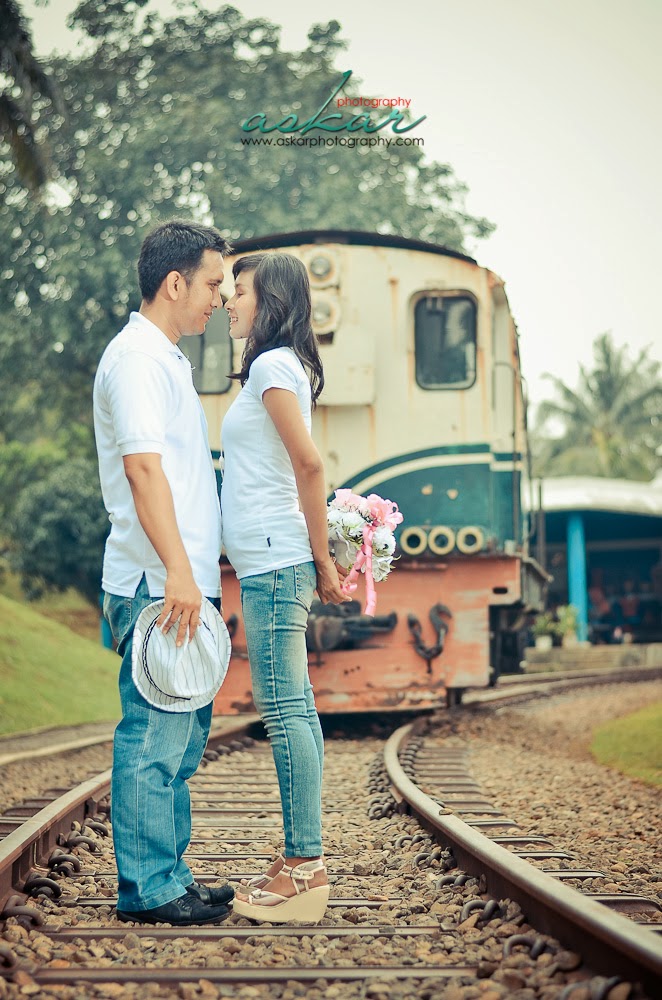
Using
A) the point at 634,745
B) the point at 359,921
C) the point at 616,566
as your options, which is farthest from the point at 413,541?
the point at 616,566

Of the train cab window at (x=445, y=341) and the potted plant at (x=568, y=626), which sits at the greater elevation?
the train cab window at (x=445, y=341)

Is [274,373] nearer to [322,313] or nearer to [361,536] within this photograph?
[361,536]

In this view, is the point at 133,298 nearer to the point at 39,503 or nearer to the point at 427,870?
the point at 39,503

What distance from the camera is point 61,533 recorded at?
2338cm

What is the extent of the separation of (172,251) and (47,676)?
10.4 meters

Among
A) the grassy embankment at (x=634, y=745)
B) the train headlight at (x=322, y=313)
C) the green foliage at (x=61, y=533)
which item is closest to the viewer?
the grassy embankment at (x=634, y=745)

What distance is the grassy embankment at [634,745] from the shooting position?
7.51 meters

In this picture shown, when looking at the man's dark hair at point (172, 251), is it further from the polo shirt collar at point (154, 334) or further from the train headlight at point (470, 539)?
the train headlight at point (470, 539)

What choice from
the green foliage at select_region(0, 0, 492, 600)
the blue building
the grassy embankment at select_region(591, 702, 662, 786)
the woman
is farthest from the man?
the blue building

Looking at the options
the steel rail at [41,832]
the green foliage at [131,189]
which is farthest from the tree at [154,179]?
the steel rail at [41,832]

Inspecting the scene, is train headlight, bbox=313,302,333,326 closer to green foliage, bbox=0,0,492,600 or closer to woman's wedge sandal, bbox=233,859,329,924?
woman's wedge sandal, bbox=233,859,329,924

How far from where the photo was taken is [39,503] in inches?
917

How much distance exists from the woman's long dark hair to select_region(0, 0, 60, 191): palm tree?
10342 millimetres

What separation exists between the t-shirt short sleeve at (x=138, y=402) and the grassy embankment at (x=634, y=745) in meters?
4.90
